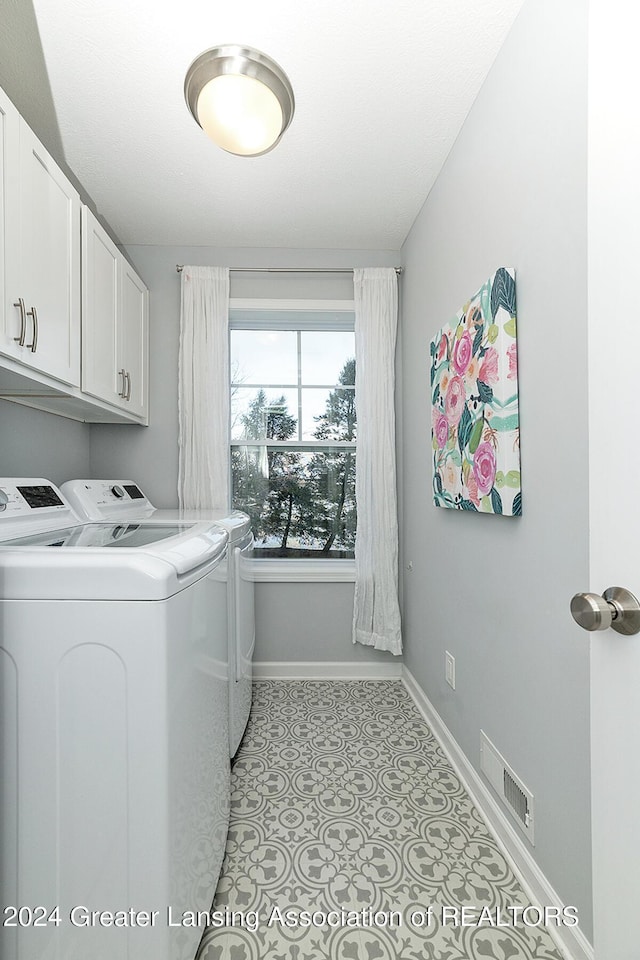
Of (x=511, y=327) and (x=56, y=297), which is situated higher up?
(x=56, y=297)

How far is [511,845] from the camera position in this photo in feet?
4.97

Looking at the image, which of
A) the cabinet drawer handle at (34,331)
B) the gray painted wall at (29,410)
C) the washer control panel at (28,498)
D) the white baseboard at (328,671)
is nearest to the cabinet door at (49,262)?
the cabinet drawer handle at (34,331)

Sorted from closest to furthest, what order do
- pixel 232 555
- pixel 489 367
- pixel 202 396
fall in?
pixel 489 367
pixel 232 555
pixel 202 396

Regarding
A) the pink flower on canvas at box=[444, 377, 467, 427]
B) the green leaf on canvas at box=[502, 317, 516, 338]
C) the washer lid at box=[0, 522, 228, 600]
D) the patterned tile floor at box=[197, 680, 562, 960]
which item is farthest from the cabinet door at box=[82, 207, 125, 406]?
the patterned tile floor at box=[197, 680, 562, 960]

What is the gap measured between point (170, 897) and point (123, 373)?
2.15m

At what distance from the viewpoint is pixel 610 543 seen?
0.66 meters

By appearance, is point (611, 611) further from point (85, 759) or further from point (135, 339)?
point (135, 339)

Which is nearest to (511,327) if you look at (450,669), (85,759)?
(450,669)

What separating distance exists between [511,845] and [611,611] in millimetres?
1335

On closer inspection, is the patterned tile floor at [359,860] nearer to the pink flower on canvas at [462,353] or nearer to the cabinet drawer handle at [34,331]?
the pink flower on canvas at [462,353]

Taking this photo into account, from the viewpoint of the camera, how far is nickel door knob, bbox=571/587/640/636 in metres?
0.61

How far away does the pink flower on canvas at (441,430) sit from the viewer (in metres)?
2.02

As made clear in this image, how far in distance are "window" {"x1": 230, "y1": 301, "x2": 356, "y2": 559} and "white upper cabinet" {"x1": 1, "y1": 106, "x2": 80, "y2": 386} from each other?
129cm

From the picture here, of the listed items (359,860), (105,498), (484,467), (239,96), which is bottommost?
(359,860)
